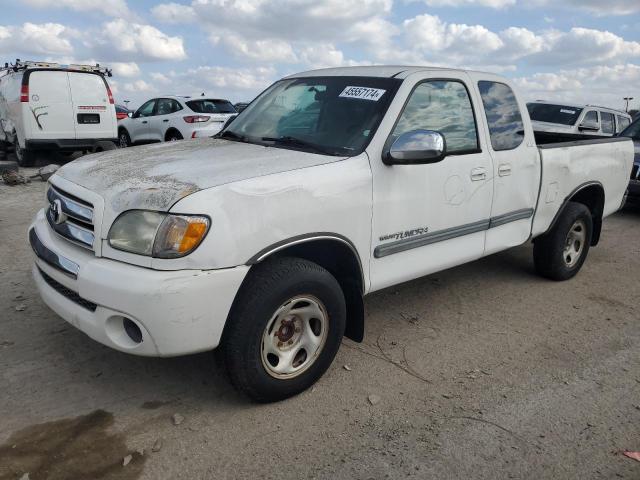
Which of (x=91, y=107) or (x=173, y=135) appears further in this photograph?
(x=173, y=135)

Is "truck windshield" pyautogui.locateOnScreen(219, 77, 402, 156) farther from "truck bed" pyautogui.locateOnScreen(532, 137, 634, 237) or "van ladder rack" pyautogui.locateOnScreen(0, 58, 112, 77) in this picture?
"van ladder rack" pyautogui.locateOnScreen(0, 58, 112, 77)

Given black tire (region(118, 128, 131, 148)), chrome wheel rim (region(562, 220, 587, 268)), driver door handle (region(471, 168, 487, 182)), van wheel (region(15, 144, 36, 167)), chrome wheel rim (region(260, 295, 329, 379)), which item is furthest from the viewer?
black tire (region(118, 128, 131, 148))

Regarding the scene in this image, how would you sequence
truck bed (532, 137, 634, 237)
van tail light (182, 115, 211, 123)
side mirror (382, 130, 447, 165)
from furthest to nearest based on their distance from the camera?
van tail light (182, 115, 211, 123) < truck bed (532, 137, 634, 237) < side mirror (382, 130, 447, 165)

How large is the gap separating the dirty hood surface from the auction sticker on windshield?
0.62 meters

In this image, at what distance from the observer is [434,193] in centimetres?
360

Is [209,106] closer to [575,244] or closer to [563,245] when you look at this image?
[575,244]

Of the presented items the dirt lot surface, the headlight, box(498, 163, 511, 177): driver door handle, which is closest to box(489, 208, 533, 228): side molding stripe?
box(498, 163, 511, 177): driver door handle

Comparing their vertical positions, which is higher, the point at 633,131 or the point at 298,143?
the point at 298,143

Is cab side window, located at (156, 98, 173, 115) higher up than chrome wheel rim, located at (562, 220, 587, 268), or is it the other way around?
cab side window, located at (156, 98, 173, 115)

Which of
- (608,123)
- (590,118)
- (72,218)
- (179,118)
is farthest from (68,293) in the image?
(608,123)

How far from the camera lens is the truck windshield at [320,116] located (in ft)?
11.2

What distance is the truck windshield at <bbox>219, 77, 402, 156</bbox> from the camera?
11.2 feet

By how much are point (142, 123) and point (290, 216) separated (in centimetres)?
1250

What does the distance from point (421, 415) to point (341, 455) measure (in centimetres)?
57
